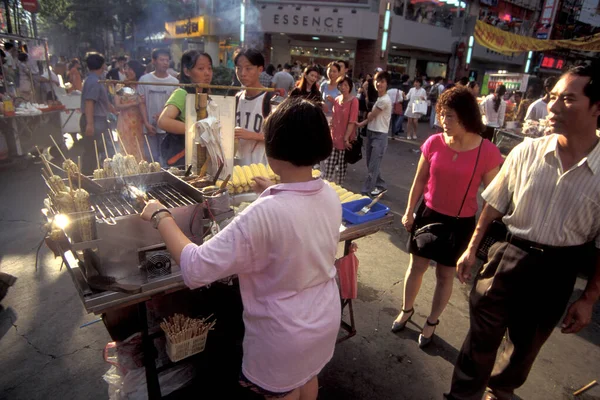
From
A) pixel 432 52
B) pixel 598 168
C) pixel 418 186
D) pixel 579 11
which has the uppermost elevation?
pixel 579 11

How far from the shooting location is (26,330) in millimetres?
2963

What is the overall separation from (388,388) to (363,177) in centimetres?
529

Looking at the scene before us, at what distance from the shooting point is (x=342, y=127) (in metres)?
5.62

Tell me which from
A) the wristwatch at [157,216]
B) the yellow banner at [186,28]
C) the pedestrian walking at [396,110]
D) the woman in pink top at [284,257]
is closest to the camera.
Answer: the woman in pink top at [284,257]

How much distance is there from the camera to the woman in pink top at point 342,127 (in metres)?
5.52

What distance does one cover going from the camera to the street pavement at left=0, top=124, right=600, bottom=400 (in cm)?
258

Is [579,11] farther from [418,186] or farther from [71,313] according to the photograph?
[71,313]

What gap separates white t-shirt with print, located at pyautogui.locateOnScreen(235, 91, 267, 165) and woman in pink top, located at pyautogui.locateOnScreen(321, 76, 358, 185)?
7.33 ft

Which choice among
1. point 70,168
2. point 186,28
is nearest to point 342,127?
point 70,168

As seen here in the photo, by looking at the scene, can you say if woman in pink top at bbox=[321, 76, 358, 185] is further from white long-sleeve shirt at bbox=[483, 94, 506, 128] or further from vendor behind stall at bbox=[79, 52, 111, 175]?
white long-sleeve shirt at bbox=[483, 94, 506, 128]

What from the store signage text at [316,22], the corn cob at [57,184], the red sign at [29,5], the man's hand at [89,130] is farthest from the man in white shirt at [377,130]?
the store signage text at [316,22]

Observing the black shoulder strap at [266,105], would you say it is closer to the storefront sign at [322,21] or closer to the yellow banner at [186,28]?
the storefront sign at [322,21]

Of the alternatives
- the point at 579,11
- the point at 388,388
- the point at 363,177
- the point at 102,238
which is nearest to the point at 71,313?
the point at 102,238

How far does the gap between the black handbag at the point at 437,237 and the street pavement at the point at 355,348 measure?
95 centimetres
